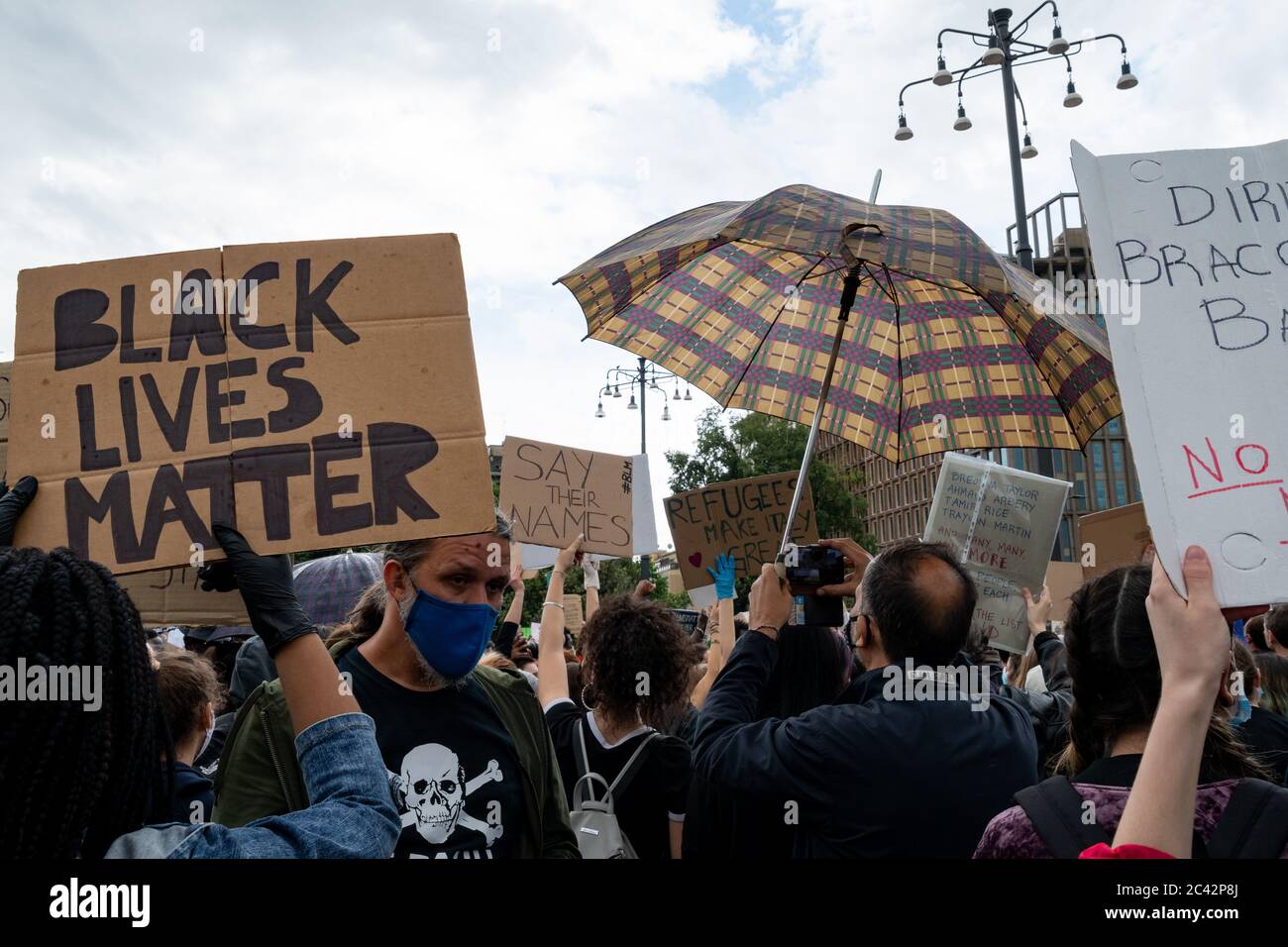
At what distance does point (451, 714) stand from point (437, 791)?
0.75 ft

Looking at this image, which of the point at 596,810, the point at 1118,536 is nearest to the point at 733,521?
the point at 1118,536

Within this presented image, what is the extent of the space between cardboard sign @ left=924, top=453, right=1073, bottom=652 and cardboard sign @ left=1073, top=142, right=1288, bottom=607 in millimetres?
4141

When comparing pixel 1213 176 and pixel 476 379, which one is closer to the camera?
pixel 1213 176

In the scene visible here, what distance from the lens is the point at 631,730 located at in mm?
3979

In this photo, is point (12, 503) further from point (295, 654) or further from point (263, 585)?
point (295, 654)

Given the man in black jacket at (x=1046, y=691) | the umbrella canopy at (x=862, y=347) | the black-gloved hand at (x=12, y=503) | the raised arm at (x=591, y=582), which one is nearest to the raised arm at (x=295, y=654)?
the black-gloved hand at (x=12, y=503)

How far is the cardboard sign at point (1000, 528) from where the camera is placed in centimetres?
607

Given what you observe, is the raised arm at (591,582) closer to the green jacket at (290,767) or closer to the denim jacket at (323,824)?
the green jacket at (290,767)

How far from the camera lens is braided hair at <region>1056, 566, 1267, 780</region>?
206cm
